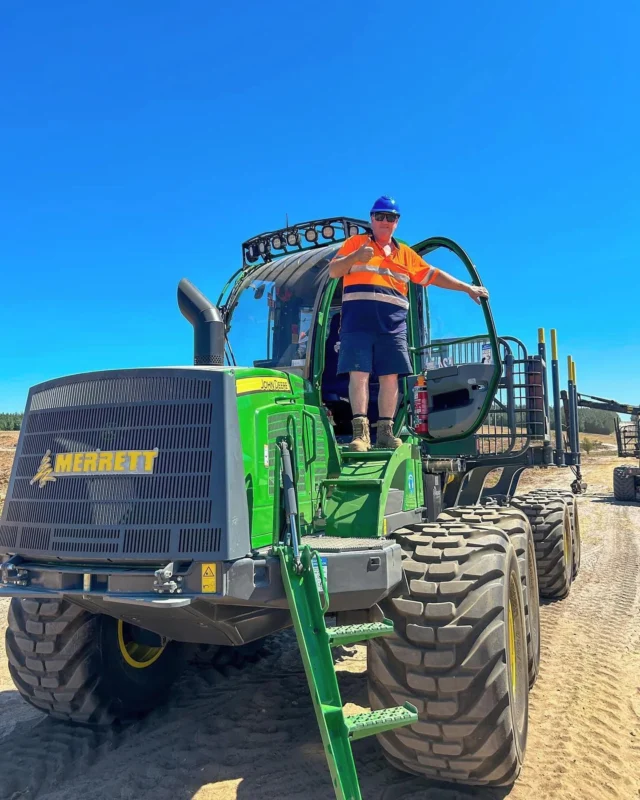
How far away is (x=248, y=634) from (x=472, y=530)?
1.33m

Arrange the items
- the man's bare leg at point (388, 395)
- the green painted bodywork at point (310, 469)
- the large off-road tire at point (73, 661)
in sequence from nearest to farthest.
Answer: the green painted bodywork at point (310, 469), the large off-road tire at point (73, 661), the man's bare leg at point (388, 395)

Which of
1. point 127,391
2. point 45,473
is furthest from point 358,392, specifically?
point 45,473

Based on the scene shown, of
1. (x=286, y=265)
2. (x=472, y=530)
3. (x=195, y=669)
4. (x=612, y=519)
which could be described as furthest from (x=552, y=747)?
(x=612, y=519)

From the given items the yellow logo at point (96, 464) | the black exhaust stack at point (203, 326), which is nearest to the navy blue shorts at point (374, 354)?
the black exhaust stack at point (203, 326)

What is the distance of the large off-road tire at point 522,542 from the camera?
422 cm

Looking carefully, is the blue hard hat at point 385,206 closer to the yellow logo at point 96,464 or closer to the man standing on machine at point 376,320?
the man standing on machine at point 376,320

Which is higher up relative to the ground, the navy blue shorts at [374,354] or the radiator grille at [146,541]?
the navy blue shorts at [374,354]

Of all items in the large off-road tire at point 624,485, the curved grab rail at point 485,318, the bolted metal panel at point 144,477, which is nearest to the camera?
the bolted metal panel at point 144,477

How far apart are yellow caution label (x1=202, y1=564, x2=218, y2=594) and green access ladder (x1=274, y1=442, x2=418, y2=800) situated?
29 cm

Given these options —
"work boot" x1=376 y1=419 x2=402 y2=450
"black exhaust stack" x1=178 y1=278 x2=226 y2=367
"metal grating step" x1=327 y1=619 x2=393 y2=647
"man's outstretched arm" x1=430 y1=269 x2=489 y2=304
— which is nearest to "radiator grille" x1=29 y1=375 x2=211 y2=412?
"black exhaust stack" x1=178 y1=278 x2=226 y2=367

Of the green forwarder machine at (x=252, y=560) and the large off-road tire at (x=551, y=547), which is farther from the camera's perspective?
the large off-road tire at (x=551, y=547)

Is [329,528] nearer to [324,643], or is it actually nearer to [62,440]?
[324,643]

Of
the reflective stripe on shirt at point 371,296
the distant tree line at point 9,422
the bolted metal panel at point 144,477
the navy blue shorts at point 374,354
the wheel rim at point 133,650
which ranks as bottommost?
the wheel rim at point 133,650

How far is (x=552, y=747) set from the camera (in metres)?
3.89
